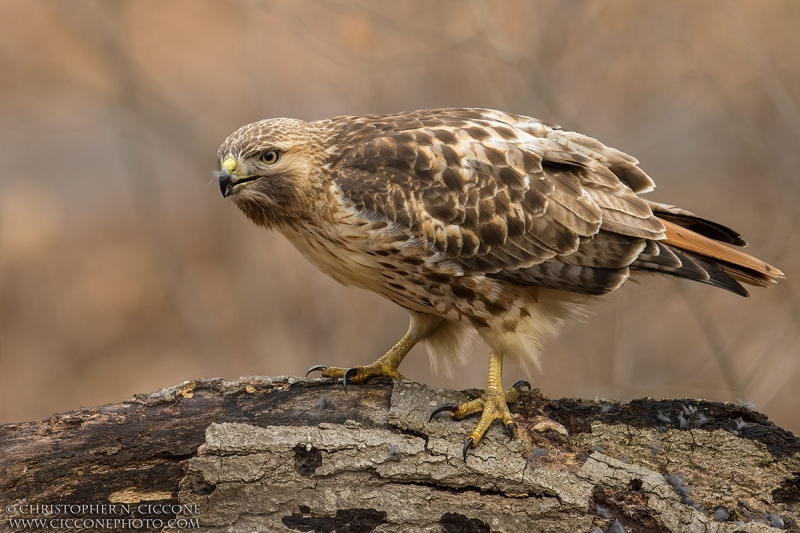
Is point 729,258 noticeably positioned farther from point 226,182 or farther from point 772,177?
point 772,177

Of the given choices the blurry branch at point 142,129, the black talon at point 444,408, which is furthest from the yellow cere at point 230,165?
the blurry branch at point 142,129

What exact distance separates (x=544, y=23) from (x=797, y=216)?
275 centimetres

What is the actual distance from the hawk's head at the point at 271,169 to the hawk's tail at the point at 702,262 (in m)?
1.81

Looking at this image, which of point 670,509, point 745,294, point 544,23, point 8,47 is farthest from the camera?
point 8,47

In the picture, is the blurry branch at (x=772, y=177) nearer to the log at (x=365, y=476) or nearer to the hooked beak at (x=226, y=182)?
the log at (x=365, y=476)

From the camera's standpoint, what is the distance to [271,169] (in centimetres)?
443

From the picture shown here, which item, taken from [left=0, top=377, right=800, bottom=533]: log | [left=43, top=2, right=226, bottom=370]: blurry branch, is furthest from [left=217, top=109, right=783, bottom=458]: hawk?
[left=43, top=2, right=226, bottom=370]: blurry branch

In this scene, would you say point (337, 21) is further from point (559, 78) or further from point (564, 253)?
point (564, 253)

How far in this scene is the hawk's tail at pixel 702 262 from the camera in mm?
4375

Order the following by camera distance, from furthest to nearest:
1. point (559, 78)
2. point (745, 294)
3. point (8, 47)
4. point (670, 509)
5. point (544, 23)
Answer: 1. point (8, 47)
2. point (559, 78)
3. point (544, 23)
4. point (745, 294)
5. point (670, 509)

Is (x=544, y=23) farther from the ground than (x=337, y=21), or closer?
closer

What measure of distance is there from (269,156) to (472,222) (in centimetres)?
114

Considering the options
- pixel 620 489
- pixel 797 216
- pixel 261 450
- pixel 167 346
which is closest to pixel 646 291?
pixel 797 216

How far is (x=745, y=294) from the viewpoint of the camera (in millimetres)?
4316
